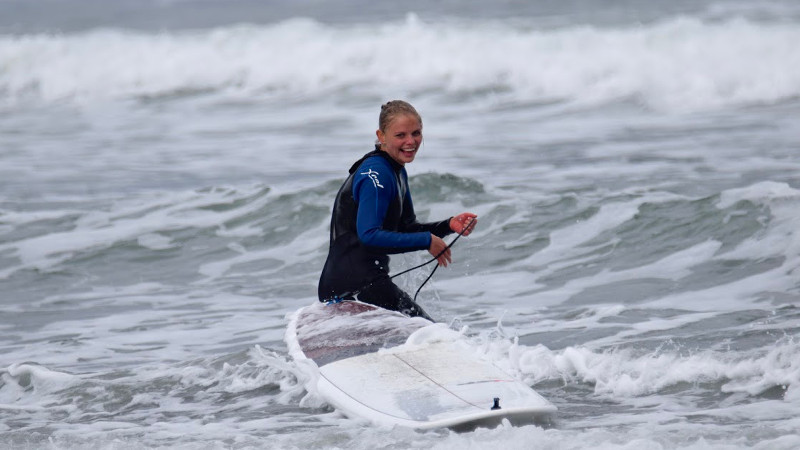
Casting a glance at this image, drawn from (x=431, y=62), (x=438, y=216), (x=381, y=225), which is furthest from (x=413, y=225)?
(x=431, y=62)

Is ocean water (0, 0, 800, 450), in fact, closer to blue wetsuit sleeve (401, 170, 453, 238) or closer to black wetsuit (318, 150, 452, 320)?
black wetsuit (318, 150, 452, 320)

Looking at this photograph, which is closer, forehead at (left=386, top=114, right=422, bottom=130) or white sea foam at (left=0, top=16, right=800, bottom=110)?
forehead at (left=386, top=114, right=422, bottom=130)

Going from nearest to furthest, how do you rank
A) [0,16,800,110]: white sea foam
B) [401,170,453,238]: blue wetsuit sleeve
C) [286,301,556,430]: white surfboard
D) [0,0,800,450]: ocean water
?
1. [286,301,556,430]: white surfboard
2. [0,0,800,450]: ocean water
3. [401,170,453,238]: blue wetsuit sleeve
4. [0,16,800,110]: white sea foam

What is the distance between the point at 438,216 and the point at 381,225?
5.71 metres

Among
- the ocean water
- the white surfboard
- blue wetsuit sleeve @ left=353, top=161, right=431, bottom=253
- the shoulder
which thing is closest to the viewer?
the white surfboard

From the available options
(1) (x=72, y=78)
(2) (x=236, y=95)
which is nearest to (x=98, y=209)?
(2) (x=236, y=95)

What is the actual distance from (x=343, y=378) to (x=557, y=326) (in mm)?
2191

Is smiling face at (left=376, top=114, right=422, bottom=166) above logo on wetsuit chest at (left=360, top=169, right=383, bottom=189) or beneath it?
above

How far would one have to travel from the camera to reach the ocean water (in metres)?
5.66

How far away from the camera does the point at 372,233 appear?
5480mm

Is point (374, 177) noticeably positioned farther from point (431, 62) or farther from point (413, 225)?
point (431, 62)

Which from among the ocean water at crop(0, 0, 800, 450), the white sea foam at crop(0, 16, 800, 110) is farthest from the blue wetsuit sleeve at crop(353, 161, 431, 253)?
the white sea foam at crop(0, 16, 800, 110)

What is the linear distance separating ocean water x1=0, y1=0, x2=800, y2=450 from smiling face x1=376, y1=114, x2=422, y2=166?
1179 mm

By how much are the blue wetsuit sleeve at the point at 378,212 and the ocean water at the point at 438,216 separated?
2.59ft
